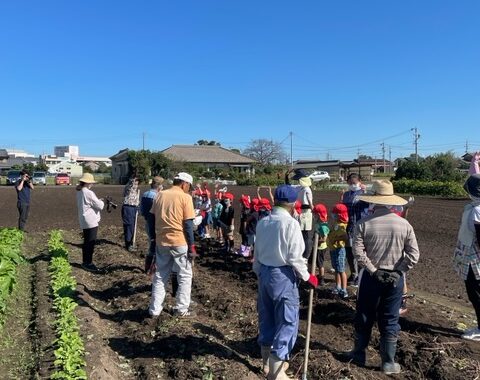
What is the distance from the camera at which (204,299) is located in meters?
6.98

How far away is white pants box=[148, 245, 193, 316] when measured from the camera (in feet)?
19.5

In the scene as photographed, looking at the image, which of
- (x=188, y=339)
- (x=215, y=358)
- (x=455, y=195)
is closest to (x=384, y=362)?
(x=215, y=358)

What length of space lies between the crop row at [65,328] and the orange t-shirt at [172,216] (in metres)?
1.48

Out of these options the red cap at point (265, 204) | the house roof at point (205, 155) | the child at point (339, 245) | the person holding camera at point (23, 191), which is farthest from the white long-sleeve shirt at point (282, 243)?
the house roof at point (205, 155)

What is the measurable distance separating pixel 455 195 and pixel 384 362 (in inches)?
1301

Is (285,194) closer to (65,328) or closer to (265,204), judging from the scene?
(65,328)

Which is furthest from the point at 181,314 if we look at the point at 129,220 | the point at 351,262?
the point at 129,220

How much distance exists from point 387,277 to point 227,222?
254 inches

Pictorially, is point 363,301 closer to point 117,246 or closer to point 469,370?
point 469,370

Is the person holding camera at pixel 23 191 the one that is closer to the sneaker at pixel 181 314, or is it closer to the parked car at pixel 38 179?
the sneaker at pixel 181 314

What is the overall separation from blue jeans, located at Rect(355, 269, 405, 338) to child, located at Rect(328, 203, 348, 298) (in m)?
2.22

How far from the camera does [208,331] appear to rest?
18.3ft

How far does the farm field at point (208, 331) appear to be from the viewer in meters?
4.61

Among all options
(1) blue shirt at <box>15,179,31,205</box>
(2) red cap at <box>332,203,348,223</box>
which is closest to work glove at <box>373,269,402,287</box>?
(2) red cap at <box>332,203,348,223</box>
